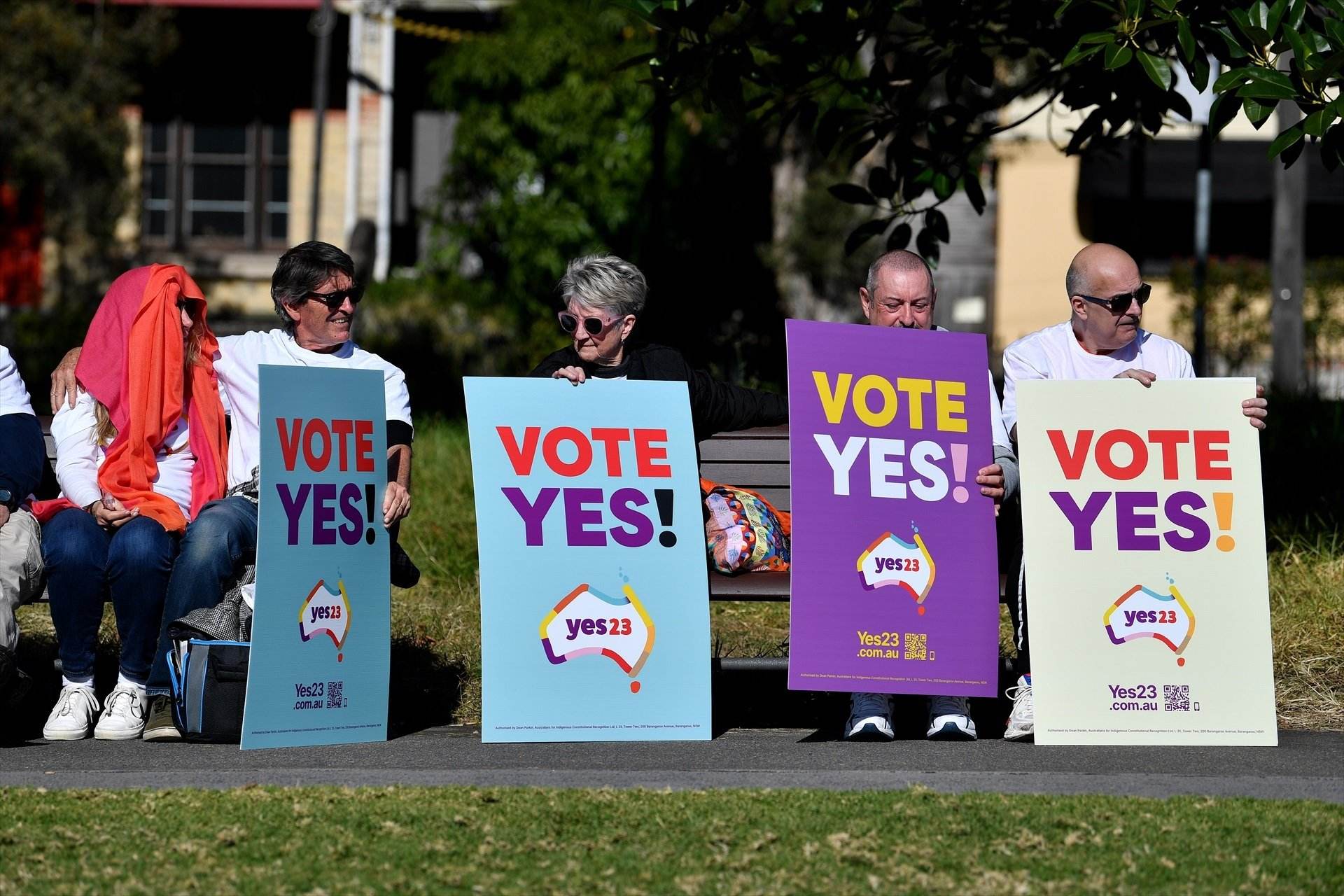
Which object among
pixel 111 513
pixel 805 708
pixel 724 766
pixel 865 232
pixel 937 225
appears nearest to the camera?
pixel 724 766

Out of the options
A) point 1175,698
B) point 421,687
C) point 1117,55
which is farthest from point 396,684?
point 1117,55

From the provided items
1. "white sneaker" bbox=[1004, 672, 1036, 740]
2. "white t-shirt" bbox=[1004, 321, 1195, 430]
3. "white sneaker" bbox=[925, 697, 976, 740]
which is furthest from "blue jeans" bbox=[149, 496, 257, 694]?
"white t-shirt" bbox=[1004, 321, 1195, 430]

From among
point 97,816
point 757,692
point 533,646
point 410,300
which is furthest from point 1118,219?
point 97,816

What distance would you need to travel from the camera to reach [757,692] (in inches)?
264

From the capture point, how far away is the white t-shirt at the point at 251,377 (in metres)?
5.82

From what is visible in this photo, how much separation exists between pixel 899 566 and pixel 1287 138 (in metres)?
1.75

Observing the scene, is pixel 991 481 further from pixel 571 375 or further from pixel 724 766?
pixel 571 375

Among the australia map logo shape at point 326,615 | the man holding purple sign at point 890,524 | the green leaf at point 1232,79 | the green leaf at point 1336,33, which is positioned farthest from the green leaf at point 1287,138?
the australia map logo shape at point 326,615

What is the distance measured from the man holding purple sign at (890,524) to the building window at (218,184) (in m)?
18.3

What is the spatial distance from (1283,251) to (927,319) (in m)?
7.35

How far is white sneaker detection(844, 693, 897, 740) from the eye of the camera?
18.0 feet

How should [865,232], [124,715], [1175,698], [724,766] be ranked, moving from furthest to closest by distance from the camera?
1. [865,232]
2. [124,715]
3. [1175,698]
4. [724,766]

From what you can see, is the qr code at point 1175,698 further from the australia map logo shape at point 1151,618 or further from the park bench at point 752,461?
the park bench at point 752,461

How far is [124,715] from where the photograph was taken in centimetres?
552
